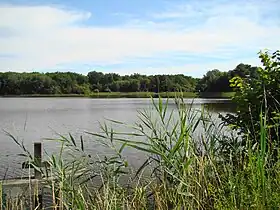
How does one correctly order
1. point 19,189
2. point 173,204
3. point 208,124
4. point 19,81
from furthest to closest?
point 19,81 < point 19,189 < point 208,124 < point 173,204

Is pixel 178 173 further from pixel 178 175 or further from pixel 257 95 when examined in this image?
pixel 257 95

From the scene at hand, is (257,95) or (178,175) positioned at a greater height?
(257,95)

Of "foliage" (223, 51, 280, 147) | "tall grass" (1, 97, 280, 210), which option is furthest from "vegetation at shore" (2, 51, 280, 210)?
"foliage" (223, 51, 280, 147)

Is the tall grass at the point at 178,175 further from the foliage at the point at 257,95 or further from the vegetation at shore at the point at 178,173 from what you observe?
the foliage at the point at 257,95

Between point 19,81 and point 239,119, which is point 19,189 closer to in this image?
point 239,119

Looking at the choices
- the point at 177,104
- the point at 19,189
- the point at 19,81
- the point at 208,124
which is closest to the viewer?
the point at 177,104

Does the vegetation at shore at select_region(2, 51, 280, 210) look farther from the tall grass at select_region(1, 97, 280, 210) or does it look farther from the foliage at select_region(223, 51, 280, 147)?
the foliage at select_region(223, 51, 280, 147)

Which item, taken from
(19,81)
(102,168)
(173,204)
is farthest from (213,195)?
(19,81)

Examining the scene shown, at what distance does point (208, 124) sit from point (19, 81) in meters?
81.7

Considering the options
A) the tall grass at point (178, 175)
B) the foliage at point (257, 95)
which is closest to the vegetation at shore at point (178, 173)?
the tall grass at point (178, 175)

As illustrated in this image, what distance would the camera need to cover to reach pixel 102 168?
3.72 meters

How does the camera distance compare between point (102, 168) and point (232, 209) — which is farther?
point (102, 168)

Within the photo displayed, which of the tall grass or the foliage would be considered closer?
the tall grass

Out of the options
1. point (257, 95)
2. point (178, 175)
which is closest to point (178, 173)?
point (178, 175)
